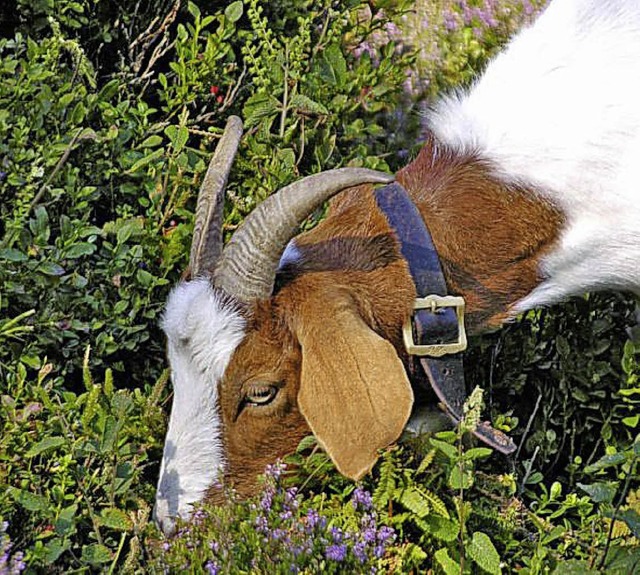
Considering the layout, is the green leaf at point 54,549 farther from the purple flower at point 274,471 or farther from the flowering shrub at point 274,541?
the purple flower at point 274,471

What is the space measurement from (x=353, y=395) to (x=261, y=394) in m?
0.30

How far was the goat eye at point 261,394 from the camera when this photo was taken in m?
3.15

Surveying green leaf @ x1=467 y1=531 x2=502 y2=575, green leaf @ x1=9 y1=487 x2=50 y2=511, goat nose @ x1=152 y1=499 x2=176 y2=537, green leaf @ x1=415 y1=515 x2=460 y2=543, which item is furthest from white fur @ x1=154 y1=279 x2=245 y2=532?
green leaf @ x1=467 y1=531 x2=502 y2=575

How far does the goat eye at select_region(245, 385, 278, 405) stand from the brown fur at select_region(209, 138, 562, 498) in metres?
0.02

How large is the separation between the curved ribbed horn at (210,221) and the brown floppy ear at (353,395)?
1.32 ft

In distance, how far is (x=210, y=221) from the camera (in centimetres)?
327

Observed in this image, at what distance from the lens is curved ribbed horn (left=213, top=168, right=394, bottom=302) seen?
9.94ft

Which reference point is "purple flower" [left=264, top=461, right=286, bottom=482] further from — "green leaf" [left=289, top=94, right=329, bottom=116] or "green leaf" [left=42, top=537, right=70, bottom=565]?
"green leaf" [left=289, top=94, right=329, bottom=116]

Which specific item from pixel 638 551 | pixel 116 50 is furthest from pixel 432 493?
pixel 116 50

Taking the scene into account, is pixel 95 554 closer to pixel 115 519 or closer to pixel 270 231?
pixel 115 519

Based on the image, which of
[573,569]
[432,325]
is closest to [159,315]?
[432,325]

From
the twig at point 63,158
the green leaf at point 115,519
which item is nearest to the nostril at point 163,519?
the green leaf at point 115,519

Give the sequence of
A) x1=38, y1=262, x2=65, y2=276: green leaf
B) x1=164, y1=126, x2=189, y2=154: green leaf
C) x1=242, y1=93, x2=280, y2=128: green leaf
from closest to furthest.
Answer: x1=38, y1=262, x2=65, y2=276: green leaf, x1=164, y1=126, x2=189, y2=154: green leaf, x1=242, y1=93, x2=280, y2=128: green leaf

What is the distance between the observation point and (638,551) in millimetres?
2992
